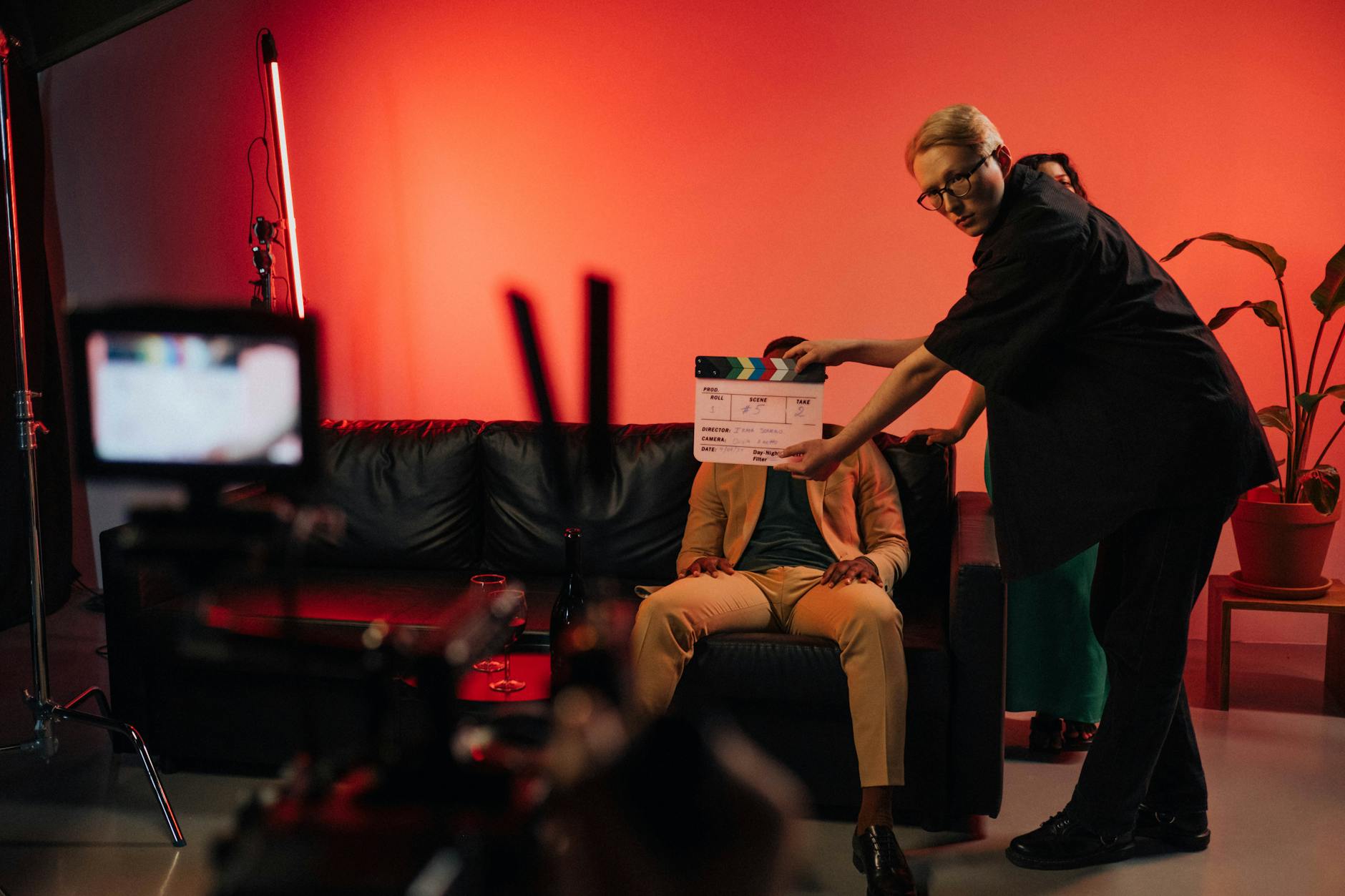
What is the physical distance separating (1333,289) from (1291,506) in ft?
2.07

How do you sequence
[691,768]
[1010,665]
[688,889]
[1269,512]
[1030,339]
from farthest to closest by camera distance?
[1269,512] < [1010,665] < [1030,339] < [691,768] < [688,889]

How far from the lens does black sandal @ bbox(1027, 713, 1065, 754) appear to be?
2.67m

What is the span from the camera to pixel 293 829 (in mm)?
1128

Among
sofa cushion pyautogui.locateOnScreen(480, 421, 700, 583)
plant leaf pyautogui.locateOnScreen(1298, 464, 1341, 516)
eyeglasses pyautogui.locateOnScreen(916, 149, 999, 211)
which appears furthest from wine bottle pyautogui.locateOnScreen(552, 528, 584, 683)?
plant leaf pyautogui.locateOnScreen(1298, 464, 1341, 516)

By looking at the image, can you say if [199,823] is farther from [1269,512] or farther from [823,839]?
[1269,512]

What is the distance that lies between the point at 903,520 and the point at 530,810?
1.73 metres

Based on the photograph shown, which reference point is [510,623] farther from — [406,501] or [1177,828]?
[1177,828]

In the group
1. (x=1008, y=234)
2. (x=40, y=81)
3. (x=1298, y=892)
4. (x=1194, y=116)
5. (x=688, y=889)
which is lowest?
(x=1298, y=892)

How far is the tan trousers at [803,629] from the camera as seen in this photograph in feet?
6.91

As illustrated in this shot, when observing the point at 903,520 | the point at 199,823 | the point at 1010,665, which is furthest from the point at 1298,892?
the point at 199,823

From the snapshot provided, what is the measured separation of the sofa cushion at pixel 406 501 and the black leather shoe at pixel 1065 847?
5.56 ft

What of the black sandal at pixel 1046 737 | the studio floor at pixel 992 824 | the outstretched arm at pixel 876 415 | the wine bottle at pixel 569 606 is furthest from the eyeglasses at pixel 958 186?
the black sandal at pixel 1046 737

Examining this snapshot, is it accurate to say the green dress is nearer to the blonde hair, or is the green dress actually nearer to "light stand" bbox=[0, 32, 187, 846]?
the blonde hair

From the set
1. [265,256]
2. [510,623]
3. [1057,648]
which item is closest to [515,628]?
[510,623]
